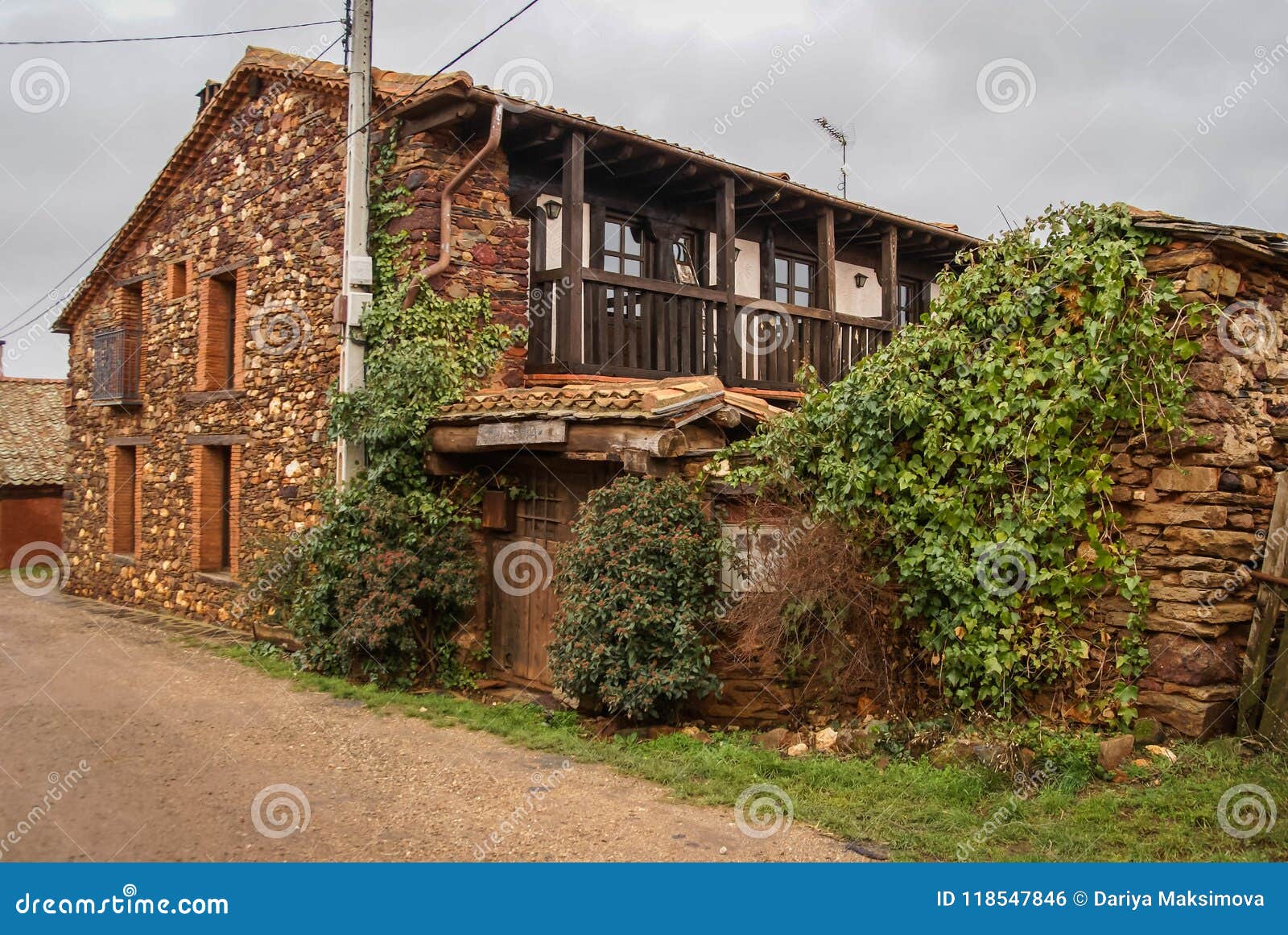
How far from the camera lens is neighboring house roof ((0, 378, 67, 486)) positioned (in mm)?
19531

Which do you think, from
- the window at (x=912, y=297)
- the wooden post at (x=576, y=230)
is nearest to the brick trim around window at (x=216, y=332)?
the wooden post at (x=576, y=230)

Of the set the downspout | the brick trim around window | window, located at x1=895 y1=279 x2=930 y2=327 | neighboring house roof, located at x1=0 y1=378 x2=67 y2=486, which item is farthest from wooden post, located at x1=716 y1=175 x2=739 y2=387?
neighboring house roof, located at x1=0 y1=378 x2=67 y2=486

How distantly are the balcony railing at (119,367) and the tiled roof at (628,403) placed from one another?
809 centimetres

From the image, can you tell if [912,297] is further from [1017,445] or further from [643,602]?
[643,602]

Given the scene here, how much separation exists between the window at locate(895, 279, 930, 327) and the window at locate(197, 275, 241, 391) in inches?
361

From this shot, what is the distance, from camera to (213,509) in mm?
12656

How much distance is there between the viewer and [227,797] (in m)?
5.59

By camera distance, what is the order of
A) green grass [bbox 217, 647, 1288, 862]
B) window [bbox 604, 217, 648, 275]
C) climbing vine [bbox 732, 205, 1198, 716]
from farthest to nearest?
window [bbox 604, 217, 648, 275] → climbing vine [bbox 732, 205, 1198, 716] → green grass [bbox 217, 647, 1288, 862]

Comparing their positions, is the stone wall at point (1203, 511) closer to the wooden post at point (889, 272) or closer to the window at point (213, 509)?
the wooden post at point (889, 272)

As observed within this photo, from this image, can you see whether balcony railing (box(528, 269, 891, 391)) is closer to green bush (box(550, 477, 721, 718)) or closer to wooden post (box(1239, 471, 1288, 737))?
green bush (box(550, 477, 721, 718))

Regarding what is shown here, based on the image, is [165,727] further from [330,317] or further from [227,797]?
[330,317]

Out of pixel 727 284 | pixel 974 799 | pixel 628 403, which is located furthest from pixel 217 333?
pixel 974 799

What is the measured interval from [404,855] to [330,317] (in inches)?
267

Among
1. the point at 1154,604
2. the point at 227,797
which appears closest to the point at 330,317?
the point at 227,797
